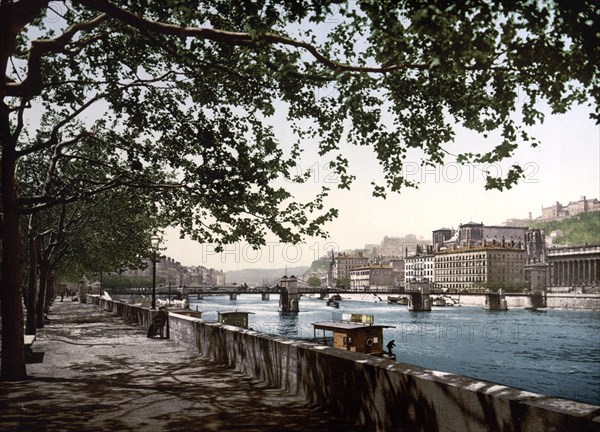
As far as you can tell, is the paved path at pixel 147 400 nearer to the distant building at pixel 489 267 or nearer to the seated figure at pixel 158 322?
the seated figure at pixel 158 322

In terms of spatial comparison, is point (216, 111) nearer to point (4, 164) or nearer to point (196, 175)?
point (196, 175)

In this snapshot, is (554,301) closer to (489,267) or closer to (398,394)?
(489,267)

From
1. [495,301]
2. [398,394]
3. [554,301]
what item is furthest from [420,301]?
[398,394]

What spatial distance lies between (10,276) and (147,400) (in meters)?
4.78

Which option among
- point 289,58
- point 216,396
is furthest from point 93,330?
point 289,58

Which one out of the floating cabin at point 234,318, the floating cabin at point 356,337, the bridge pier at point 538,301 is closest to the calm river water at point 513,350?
the floating cabin at point 356,337

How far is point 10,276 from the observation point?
38.8ft

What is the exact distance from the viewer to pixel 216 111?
1405cm

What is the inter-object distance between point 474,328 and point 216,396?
252 ft

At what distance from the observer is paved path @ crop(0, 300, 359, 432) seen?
26.2 feet

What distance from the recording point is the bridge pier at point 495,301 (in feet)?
409

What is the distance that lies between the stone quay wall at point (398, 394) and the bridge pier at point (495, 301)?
12276 cm

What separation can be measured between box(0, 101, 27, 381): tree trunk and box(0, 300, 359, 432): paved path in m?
0.61

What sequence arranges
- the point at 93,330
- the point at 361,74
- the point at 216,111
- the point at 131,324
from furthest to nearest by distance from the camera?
the point at 131,324, the point at 93,330, the point at 216,111, the point at 361,74
